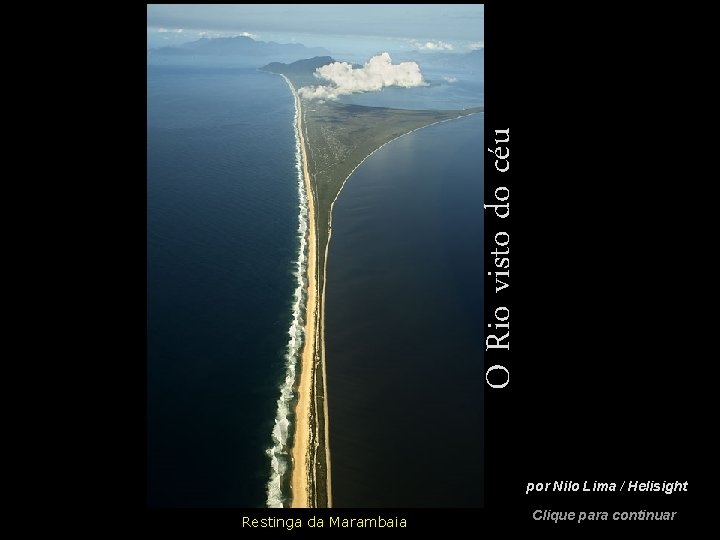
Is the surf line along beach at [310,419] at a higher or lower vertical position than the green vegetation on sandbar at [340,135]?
lower

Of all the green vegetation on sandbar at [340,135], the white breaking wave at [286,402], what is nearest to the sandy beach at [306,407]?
the white breaking wave at [286,402]

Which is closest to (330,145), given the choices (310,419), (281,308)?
(281,308)

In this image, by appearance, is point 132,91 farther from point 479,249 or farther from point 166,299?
point 479,249

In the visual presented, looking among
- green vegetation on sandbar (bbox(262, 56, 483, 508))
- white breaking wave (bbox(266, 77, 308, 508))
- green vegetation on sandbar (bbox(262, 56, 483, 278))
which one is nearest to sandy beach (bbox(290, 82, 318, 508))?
green vegetation on sandbar (bbox(262, 56, 483, 508))

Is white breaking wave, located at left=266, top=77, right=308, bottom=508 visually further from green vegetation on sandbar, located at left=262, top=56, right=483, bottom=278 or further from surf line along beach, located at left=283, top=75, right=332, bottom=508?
green vegetation on sandbar, located at left=262, top=56, right=483, bottom=278

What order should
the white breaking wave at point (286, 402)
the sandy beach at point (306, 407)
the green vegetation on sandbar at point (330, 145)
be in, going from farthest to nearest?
the green vegetation on sandbar at point (330, 145) < the white breaking wave at point (286, 402) < the sandy beach at point (306, 407)

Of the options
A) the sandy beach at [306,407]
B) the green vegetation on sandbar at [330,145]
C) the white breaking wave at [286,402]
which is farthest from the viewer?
the green vegetation on sandbar at [330,145]

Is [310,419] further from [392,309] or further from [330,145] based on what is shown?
[330,145]

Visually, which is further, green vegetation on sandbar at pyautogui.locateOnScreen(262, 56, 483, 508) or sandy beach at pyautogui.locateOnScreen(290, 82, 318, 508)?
green vegetation on sandbar at pyautogui.locateOnScreen(262, 56, 483, 508)

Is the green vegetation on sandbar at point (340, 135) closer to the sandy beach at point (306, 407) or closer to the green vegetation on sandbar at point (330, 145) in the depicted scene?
the green vegetation on sandbar at point (330, 145)
